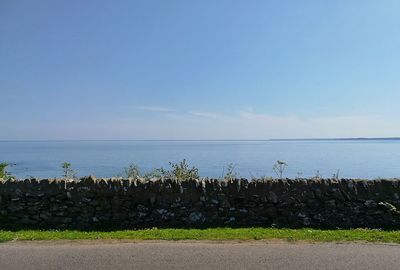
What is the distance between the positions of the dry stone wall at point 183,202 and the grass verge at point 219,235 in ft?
1.88

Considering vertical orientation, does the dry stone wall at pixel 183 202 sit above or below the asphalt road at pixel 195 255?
above

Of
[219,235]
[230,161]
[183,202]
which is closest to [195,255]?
[219,235]

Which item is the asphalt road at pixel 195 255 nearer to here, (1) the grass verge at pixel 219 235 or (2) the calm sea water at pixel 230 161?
(1) the grass verge at pixel 219 235

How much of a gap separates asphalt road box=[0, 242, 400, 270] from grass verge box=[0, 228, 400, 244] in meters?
0.44

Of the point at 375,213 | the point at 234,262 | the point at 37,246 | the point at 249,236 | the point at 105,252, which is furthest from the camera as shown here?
the point at 375,213

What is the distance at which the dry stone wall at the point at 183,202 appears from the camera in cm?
1000

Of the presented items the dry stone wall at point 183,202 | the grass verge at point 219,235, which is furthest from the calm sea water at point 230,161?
the grass verge at point 219,235

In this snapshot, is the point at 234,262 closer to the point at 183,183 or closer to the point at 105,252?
the point at 105,252

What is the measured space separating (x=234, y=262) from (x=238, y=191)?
11.1 ft

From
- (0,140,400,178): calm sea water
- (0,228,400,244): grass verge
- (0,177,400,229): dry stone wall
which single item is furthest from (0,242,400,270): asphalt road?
(0,140,400,178): calm sea water

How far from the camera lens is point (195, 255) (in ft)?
24.1

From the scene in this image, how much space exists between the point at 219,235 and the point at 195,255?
1.64 meters

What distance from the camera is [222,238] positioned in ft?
28.6

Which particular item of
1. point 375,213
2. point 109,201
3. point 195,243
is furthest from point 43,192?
point 375,213
